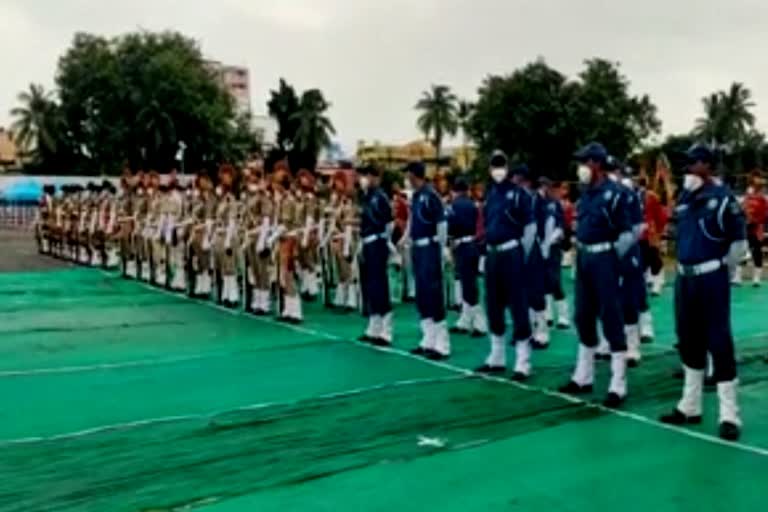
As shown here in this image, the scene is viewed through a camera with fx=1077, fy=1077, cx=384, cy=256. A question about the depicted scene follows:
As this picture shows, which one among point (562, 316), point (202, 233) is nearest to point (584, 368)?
point (562, 316)

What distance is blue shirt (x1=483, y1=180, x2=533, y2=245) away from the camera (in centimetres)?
903

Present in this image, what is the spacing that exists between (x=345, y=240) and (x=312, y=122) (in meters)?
59.0

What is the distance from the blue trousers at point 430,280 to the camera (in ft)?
33.4

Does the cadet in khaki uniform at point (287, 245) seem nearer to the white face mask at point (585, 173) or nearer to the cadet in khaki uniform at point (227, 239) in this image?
the cadet in khaki uniform at point (227, 239)

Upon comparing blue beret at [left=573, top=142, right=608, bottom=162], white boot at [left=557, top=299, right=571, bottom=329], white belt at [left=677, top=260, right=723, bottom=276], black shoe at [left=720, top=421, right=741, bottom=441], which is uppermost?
blue beret at [left=573, top=142, right=608, bottom=162]

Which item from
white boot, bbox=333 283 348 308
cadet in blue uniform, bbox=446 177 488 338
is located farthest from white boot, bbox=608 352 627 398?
white boot, bbox=333 283 348 308

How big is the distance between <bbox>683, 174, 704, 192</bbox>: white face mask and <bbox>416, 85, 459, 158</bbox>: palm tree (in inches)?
3101

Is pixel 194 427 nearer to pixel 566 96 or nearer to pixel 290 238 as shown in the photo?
pixel 290 238

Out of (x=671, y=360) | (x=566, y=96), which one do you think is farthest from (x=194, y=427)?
(x=566, y=96)

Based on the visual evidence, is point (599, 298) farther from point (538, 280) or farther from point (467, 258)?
point (467, 258)

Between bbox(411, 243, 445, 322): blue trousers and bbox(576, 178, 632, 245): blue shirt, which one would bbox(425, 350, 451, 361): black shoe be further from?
bbox(576, 178, 632, 245): blue shirt

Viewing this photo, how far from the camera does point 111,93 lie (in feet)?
211

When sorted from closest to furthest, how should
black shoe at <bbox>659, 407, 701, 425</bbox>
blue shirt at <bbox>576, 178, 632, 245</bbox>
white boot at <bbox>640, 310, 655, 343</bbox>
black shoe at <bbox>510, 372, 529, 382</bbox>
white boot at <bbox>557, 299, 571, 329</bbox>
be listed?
black shoe at <bbox>659, 407, 701, 425</bbox> → blue shirt at <bbox>576, 178, 632, 245</bbox> → black shoe at <bbox>510, 372, 529, 382</bbox> → white boot at <bbox>640, 310, 655, 343</bbox> → white boot at <bbox>557, 299, 571, 329</bbox>

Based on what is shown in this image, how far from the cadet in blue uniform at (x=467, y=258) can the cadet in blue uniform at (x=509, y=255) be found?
8.67ft
